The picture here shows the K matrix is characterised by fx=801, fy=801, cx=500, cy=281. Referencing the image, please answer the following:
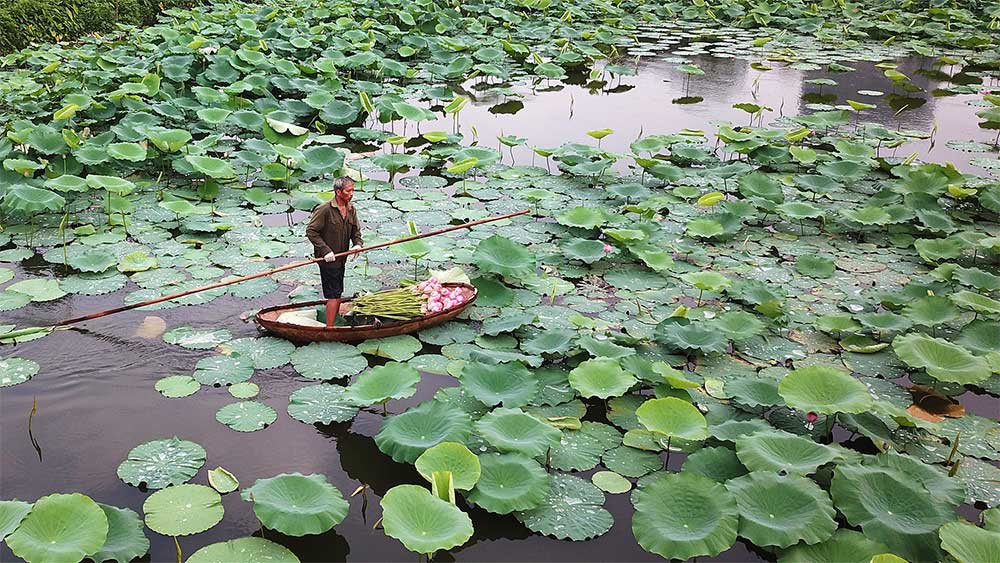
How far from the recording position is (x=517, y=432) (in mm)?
3738

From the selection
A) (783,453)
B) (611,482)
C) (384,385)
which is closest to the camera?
(783,453)

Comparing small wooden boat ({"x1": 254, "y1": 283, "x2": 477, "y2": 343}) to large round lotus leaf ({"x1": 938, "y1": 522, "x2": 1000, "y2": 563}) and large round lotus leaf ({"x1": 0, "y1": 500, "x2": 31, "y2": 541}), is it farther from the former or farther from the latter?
large round lotus leaf ({"x1": 938, "y1": 522, "x2": 1000, "y2": 563})

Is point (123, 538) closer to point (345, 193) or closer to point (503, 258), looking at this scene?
point (345, 193)

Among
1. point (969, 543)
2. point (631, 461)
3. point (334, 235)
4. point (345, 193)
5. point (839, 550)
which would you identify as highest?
point (345, 193)

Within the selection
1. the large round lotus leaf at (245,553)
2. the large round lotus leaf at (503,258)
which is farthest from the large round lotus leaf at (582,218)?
the large round lotus leaf at (245,553)

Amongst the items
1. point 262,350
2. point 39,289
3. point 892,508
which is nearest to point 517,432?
point 892,508

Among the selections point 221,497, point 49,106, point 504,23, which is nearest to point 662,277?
point 221,497

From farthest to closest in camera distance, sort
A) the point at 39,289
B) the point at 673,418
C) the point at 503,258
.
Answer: the point at 503,258 → the point at 39,289 → the point at 673,418

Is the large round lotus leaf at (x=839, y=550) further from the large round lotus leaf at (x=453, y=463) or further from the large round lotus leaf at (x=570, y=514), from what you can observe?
the large round lotus leaf at (x=453, y=463)

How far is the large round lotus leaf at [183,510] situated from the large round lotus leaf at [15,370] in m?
1.42

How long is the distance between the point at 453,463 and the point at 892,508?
5.94 feet

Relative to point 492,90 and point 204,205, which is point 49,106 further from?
point 492,90

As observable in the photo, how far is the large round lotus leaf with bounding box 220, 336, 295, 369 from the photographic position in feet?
14.9

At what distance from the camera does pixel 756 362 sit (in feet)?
15.0
